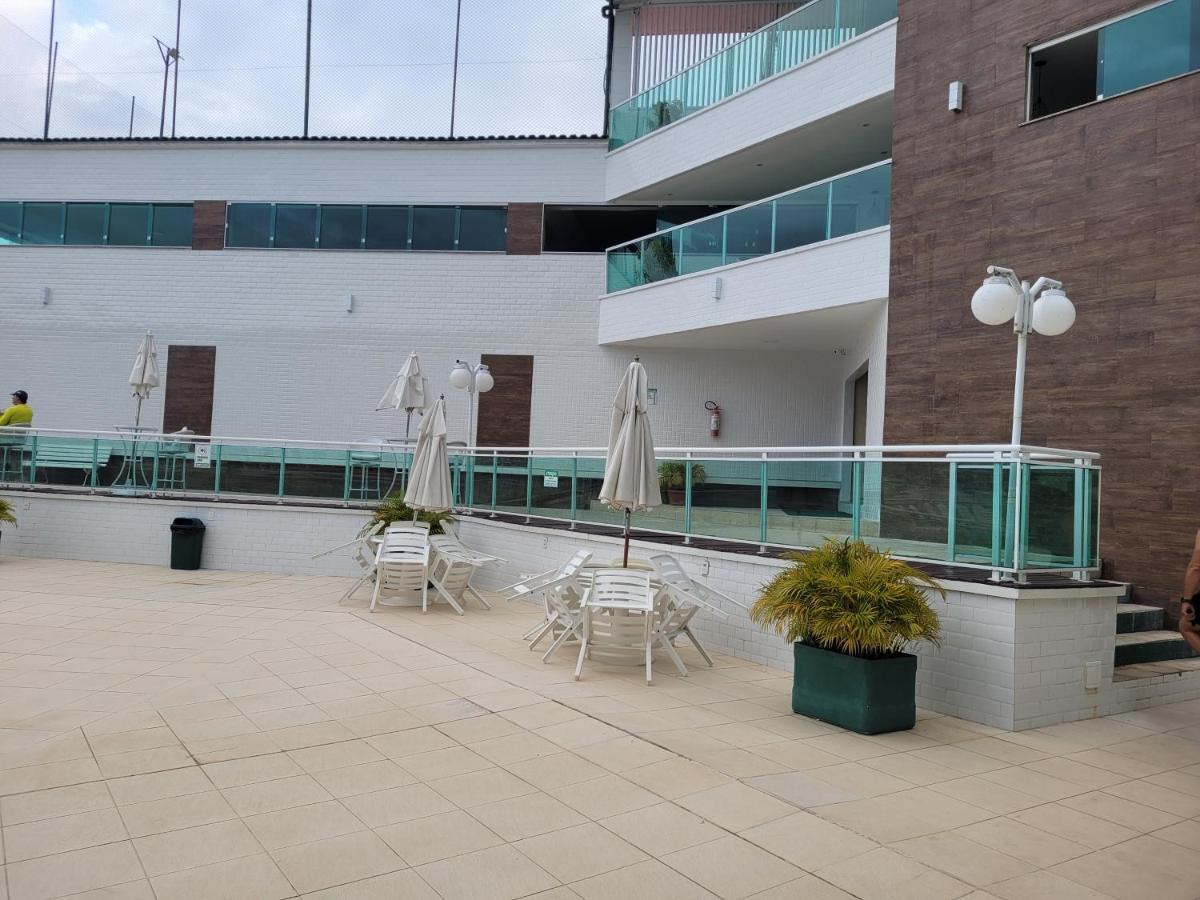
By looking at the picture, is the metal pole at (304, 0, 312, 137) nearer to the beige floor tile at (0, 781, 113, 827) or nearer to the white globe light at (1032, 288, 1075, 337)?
the white globe light at (1032, 288, 1075, 337)

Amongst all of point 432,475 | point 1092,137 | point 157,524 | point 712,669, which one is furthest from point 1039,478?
point 157,524

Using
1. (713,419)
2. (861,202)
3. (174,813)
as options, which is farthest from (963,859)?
(713,419)

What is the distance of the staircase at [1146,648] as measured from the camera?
6.83 metres

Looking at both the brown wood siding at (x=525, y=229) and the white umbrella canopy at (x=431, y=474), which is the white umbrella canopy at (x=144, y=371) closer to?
the white umbrella canopy at (x=431, y=474)

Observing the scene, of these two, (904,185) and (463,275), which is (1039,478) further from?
(463,275)

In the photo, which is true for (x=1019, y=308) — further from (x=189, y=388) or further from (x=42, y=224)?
(x=42, y=224)

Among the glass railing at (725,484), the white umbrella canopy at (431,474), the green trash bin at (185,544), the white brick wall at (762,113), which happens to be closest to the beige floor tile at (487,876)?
the glass railing at (725,484)

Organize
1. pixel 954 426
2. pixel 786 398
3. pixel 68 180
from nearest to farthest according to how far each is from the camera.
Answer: pixel 954 426 < pixel 786 398 < pixel 68 180

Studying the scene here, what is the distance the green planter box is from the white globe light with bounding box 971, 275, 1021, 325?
266cm

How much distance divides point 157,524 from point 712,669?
30.8ft

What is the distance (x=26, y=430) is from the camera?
1345cm

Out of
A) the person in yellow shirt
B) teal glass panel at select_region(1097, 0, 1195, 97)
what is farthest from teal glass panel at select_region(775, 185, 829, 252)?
the person in yellow shirt

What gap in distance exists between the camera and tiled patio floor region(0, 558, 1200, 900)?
3.33m

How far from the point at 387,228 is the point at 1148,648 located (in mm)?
15316
